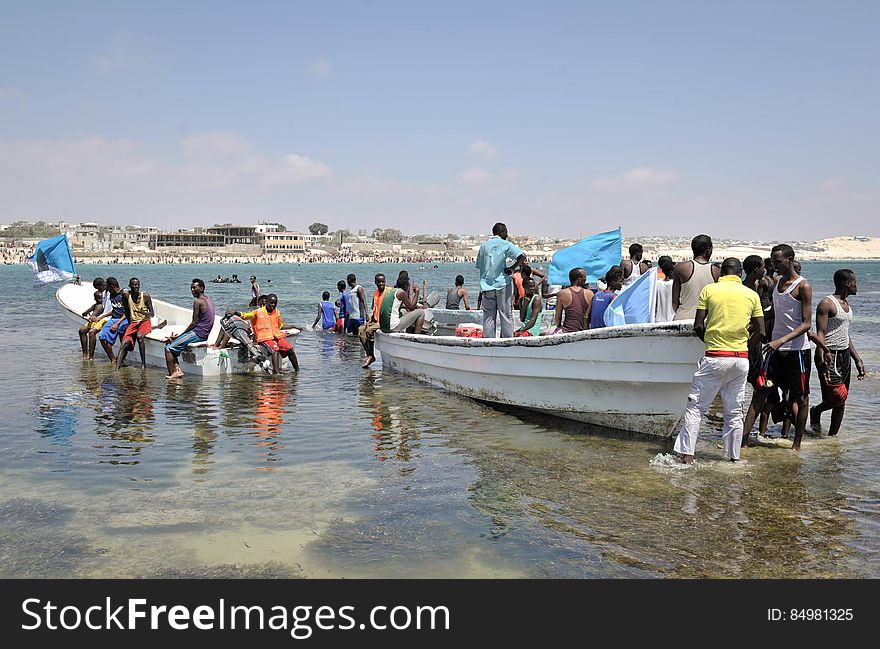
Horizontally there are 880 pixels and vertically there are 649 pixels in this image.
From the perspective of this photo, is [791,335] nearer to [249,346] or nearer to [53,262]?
[249,346]

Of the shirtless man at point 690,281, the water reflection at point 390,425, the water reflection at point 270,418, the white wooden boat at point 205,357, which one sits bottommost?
the water reflection at point 390,425

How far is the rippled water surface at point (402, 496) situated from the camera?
5227 mm

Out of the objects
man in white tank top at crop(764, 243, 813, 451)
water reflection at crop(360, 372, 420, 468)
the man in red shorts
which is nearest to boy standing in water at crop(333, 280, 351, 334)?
the man in red shorts

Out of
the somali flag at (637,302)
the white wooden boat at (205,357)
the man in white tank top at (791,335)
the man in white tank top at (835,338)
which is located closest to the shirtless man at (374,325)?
the white wooden boat at (205,357)

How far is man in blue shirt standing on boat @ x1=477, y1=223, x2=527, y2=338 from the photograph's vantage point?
10617mm

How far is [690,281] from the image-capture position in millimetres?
8047

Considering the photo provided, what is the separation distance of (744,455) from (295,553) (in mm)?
5031

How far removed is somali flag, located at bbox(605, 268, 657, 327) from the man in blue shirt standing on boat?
6.14ft

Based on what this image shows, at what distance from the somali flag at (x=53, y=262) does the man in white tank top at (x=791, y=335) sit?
18734mm

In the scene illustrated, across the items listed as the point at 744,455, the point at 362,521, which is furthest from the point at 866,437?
the point at 362,521

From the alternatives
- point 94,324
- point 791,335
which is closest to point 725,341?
point 791,335

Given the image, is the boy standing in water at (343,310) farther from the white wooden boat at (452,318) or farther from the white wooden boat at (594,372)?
the white wooden boat at (594,372)

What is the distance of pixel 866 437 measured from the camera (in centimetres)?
892
